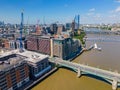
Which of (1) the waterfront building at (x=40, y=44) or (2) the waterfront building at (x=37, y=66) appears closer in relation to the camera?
(2) the waterfront building at (x=37, y=66)

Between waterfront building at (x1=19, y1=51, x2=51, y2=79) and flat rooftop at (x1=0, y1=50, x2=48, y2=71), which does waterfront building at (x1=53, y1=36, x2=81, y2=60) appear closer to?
flat rooftop at (x1=0, y1=50, x2=48, y2=71)

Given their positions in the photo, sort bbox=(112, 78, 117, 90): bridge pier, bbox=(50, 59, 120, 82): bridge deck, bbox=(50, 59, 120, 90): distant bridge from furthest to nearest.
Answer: bbox=(50, 59, 120, 82): bridge deck, bbox=(50, 59, 120, 90): distant bridge, bbox=(112, 78, 117, 90): bridge pier

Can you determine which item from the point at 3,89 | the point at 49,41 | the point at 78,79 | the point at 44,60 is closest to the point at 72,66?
the point at 78,79

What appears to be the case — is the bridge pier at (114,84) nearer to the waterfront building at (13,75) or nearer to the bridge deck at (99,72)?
the bridge deck at (99,72)

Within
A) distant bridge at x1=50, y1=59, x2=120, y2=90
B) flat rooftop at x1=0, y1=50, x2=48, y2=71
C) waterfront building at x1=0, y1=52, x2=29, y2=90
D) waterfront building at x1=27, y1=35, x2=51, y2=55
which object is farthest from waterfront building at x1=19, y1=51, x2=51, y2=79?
waterfront building at x1=27, y1=35, x2=51, y2=55

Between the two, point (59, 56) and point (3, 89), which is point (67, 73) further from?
point (3, 89)

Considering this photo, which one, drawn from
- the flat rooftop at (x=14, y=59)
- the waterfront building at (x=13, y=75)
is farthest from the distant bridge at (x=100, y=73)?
the waterfront building at (x=13, y=75)

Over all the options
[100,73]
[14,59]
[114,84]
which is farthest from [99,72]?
[14,59]

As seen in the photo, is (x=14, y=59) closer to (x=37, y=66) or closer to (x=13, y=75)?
(x=13, y=75)

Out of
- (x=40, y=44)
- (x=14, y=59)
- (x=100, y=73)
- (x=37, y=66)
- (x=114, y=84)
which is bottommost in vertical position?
(x=114, y=84)

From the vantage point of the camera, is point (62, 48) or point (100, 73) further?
point (62, 48)

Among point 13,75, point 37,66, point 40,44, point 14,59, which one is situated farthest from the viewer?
point 40,44
